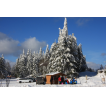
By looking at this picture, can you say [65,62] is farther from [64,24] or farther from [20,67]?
[20,67]

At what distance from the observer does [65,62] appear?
110ft
